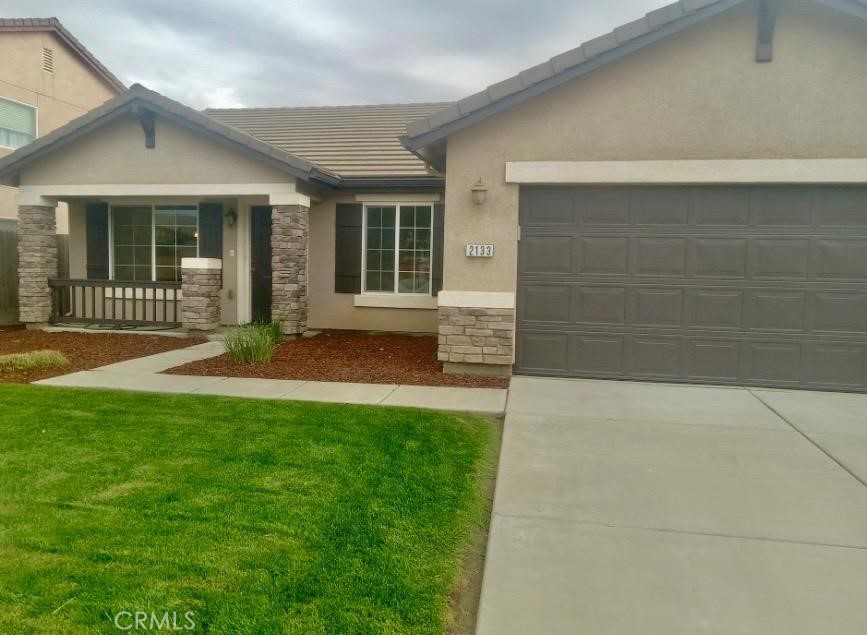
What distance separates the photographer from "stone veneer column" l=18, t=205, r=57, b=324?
12133 mm

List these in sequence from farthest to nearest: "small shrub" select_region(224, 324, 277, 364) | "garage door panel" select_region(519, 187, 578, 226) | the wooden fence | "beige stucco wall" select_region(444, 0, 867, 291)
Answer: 1. the wooden fence
2. "small shrub" select_region(224, 324, 277, 364)
3. "garage door panel" select_region(519, 187, 578, 226)
4. "beige stucco wall" select_region(444, 0, 867, 291)

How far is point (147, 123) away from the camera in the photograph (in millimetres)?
11125

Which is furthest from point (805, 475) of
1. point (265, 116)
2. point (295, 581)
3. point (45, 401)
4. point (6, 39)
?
point (6, 39)

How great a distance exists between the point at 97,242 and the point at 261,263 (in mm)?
3655

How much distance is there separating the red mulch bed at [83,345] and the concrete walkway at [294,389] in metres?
0.58

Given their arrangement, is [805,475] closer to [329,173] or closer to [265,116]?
[329,173]

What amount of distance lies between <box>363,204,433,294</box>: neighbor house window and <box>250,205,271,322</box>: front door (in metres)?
2.20

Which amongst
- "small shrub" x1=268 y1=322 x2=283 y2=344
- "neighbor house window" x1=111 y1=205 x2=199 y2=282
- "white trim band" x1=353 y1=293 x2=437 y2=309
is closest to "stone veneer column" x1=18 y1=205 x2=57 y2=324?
"neighbor house window" x1=111 y1=205 x2=199 y2=282

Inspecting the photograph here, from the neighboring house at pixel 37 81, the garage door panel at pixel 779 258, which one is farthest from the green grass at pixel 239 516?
the neighboring house at pixel 37 81

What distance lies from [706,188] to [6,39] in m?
16.7

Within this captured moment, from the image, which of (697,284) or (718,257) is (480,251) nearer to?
(697,284)

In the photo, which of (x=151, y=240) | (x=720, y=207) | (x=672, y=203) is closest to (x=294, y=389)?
(x=672, y=203)

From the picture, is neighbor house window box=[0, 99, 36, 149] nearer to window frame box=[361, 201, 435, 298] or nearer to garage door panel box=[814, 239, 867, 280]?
window frame box=[361, 201, 435, 298]

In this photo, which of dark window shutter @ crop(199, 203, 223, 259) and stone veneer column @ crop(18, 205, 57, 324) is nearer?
stone veneer column @ crop(18, 205, 57, 324)
